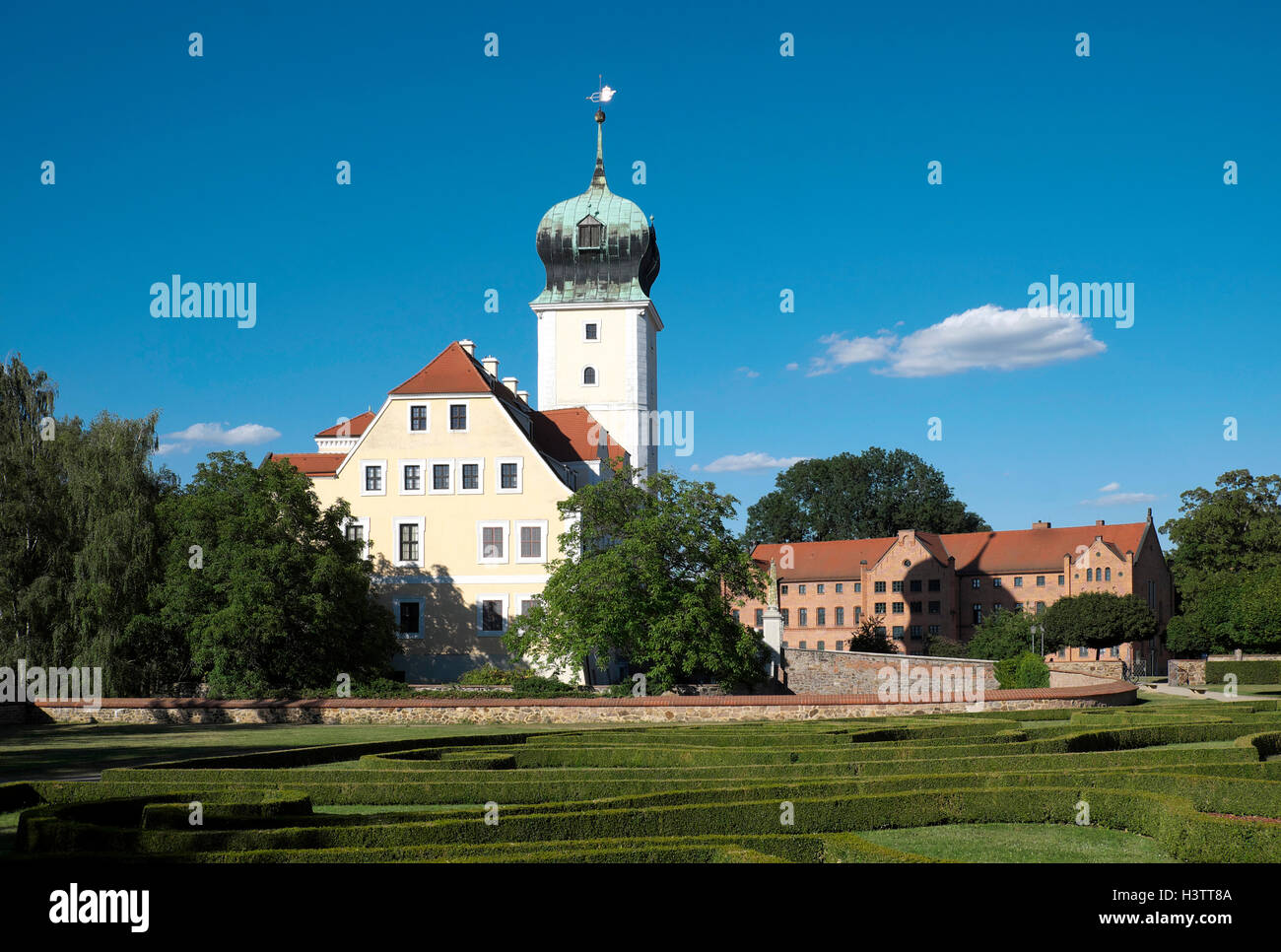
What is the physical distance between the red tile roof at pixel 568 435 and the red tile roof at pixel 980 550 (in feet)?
106

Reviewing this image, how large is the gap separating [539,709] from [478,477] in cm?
1962

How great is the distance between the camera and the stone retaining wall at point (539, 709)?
29.0 m

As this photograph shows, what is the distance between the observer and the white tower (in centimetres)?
7094

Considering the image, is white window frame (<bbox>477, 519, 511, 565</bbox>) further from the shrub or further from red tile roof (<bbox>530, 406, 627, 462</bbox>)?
the shrub

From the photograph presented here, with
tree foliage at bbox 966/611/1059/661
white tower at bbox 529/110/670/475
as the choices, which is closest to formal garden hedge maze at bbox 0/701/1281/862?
tree foliage at bbox 966/611/1059/661

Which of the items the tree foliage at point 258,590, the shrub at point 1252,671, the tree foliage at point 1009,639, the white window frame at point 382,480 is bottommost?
the shrub at point 1252,671

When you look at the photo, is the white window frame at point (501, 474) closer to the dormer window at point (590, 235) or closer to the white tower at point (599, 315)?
the white tower at point (599, 315)

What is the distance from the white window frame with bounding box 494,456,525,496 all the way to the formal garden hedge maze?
26.8 m

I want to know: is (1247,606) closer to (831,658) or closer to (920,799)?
(831,658)

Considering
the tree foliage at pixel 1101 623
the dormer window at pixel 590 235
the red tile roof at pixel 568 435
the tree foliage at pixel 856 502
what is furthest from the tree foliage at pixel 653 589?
the tree foliage at pixel 856 502

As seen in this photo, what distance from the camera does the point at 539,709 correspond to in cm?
3025

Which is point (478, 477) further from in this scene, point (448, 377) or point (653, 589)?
point (653, 589)

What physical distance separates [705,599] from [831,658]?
15.3 metres
